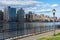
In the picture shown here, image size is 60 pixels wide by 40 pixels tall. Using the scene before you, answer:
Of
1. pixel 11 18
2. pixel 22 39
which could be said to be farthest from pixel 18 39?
pixel 11 18

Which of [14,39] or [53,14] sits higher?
[53,14]

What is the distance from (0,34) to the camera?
23.3 meters

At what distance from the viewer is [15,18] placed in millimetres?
41344

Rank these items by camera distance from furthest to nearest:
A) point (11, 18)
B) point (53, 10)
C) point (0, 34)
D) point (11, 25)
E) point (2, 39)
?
1. point (11, 18)
2. point (11, 25)
3. point (53, 10)
4. point (0, 34)
5. point (2, 39)

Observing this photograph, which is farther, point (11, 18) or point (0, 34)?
point (11, 18)

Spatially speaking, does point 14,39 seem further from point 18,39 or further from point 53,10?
point 53,10

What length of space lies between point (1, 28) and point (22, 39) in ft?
12.8

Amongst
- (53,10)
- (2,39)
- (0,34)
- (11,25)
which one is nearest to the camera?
(2,39)

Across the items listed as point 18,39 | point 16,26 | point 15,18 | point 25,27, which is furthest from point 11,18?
point 18,39

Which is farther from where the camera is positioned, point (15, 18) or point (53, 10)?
point (15, 18)

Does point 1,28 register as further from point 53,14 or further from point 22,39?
point 53,14

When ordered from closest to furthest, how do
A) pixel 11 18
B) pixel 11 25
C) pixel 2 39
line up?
pixel 2 39 < pixel 11 25 < pixel 11 18

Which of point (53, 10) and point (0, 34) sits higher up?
point (53, 10)

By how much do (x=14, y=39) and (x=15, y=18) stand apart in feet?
69.5
